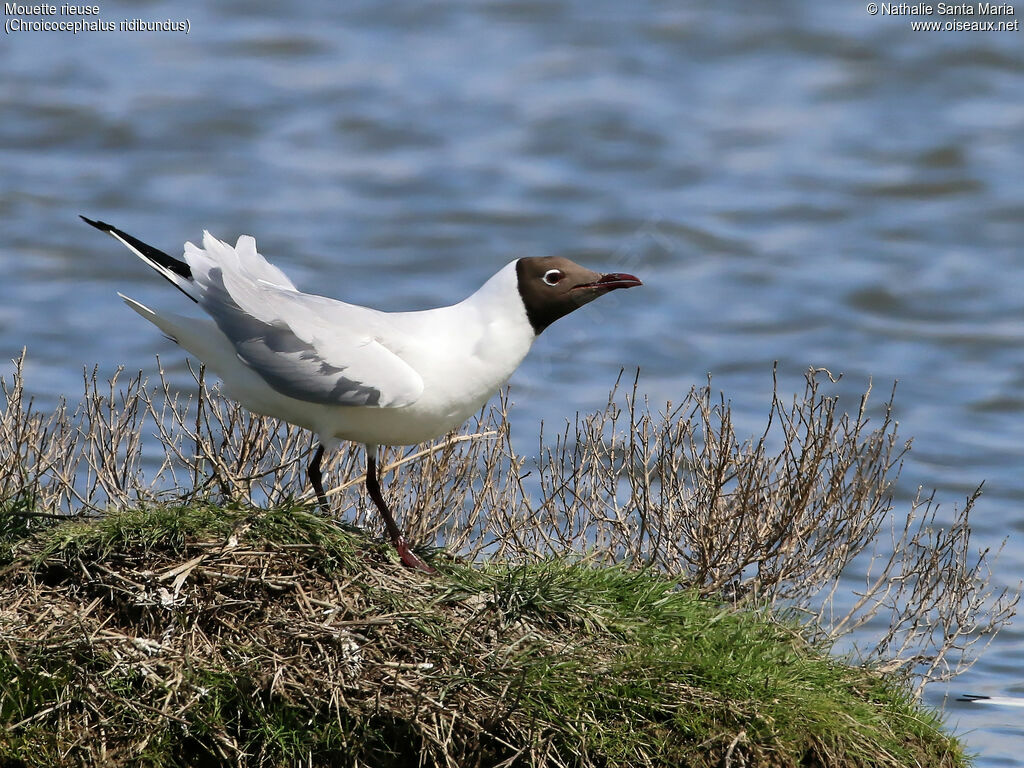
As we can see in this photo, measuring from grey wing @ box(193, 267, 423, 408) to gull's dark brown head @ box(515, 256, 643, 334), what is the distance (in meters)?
0.59

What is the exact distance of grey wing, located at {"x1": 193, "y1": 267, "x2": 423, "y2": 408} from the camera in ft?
18.9

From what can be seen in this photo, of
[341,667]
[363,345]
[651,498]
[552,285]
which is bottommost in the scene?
[341,667]

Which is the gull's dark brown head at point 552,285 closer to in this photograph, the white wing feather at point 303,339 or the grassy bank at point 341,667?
the white wing feather at point 303,339

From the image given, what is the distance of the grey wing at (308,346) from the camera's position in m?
5.76

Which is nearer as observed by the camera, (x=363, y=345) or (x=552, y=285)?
(x=363, y=345)

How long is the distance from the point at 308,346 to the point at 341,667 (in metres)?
1.39

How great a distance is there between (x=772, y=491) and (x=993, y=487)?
749cm

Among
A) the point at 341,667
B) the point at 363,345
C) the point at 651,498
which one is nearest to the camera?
the point at 341,667

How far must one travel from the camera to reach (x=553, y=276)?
6.05 m

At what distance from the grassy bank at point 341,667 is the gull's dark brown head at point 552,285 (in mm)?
1100

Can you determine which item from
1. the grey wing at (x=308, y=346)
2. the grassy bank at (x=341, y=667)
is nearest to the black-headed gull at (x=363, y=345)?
the grey wing at (x=308, y=346)

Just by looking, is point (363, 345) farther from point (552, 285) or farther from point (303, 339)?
point (552, 285)

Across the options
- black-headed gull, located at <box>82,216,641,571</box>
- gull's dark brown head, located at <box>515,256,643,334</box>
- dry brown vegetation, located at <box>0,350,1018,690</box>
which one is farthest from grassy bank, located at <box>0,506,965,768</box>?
gull's dark brown head, located at <box>515,256,643,334</box>

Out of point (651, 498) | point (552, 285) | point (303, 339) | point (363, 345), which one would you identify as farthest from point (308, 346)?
point (651, 498)
